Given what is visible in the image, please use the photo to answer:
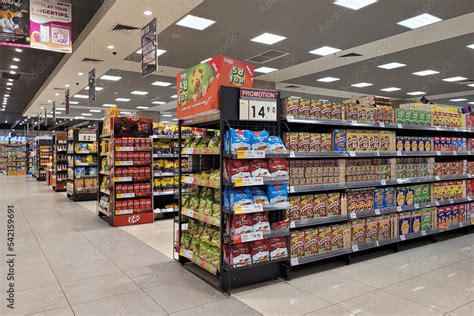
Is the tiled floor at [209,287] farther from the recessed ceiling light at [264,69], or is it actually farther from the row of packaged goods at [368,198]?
the recessed ceiling light at [264,69]

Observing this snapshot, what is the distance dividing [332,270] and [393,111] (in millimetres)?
2321

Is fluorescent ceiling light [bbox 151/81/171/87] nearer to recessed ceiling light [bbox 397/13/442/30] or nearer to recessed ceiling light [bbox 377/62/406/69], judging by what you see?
recessed ceiling light [bbox 377/62/406/69]

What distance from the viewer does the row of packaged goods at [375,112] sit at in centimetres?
387

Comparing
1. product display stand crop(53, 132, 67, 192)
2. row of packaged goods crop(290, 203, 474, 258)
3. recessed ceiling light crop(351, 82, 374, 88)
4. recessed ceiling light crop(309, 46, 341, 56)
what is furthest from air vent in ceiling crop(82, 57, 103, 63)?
recessed ceiling light crop(351, 82, 374, 88)

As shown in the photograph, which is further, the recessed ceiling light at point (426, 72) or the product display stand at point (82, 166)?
the recessed ceiling light at point (426, 72)

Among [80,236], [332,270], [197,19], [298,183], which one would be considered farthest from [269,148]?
[197,19]

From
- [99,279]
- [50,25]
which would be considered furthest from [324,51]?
[99,279]

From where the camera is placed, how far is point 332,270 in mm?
4020

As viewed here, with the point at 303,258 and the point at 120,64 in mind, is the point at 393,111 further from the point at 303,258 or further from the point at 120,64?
the point at 120,64

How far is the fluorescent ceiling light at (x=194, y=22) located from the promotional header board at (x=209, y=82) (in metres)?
3.51

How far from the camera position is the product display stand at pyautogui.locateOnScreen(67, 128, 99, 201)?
397 inches

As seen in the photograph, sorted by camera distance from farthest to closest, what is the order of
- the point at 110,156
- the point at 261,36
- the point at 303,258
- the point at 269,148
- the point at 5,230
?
the point at 261,36 < the point at 110,156 < the point at 5,230 < the point at 303,258 < the point at 269,148

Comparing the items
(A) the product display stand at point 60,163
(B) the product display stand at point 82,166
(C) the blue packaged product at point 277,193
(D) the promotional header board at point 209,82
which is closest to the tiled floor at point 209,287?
(C) the blue packaged product at point 277,193

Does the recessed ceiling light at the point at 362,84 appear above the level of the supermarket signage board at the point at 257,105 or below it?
above
